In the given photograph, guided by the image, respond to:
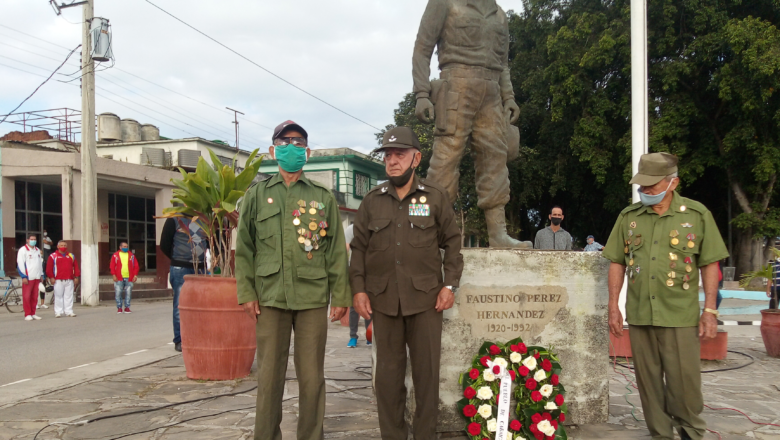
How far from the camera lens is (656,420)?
12.7ft

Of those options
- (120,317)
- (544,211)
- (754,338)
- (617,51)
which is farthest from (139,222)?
(754,338)

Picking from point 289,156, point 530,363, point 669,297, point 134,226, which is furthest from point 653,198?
point 134,226

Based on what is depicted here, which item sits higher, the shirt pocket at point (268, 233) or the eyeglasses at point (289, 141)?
the eyeglasses at point (289, 141)

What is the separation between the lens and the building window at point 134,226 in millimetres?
24203

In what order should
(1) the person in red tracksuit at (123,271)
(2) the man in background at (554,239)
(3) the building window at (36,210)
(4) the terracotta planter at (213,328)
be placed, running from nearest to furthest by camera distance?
(4) the terracotta planter at (213,328) → (2) the man in background at (554,239) → (1) the person in red tracksuit at (123,271) → (3) the building window at (36,210)

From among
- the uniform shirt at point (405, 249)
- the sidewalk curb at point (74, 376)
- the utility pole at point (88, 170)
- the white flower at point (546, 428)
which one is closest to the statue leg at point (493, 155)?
the uniform shirt at point (405, 249)

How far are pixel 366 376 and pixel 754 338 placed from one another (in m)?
6.82

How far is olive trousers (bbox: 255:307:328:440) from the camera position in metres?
3.61

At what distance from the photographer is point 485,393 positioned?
3814 mm

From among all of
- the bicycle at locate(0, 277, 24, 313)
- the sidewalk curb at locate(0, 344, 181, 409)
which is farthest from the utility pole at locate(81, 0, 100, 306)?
the sidewalk curb at locate(0, 344, 181, 409)

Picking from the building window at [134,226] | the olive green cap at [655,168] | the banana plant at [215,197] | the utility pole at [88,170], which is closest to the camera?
the olive green cap at [655,168]

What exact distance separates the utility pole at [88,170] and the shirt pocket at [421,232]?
48.9ft

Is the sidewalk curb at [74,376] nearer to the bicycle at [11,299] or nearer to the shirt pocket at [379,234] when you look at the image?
the shirt pocket at [379,234]

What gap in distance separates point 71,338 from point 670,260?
30.4 ft
